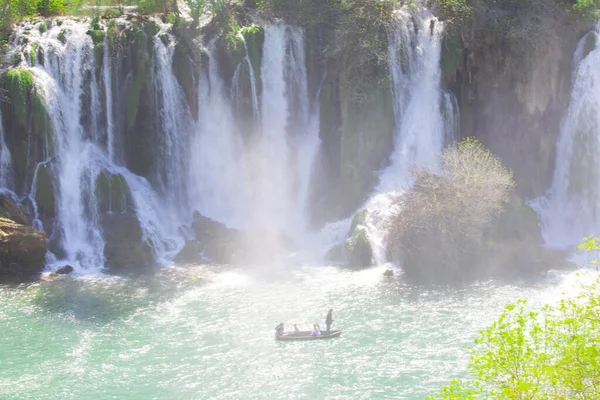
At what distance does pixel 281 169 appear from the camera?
4150cm

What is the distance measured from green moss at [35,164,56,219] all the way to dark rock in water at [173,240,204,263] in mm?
7240

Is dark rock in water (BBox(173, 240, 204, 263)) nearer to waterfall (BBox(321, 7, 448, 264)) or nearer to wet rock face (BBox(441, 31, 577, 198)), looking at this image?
waterfall (BBox(321, 7, 448, 264))

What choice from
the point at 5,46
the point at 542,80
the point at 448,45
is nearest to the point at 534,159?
the point at 542,80

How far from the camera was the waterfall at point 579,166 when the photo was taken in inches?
1476

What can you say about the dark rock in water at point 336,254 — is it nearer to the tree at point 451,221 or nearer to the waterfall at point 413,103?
the waterfall at point 413,103

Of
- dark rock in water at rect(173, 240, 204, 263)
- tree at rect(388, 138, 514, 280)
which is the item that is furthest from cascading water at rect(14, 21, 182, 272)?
Result: tree at rect(388, 138, 514, 280)

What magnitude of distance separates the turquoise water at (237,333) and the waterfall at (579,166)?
7.23 metres

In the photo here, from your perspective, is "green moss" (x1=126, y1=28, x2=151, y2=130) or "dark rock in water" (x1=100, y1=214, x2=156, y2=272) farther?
"green moss" (x1=126, y1=28, x2=151, y2=130)

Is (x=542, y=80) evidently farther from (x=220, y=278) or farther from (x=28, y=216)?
(x=28, y=216)

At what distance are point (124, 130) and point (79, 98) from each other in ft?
9.93

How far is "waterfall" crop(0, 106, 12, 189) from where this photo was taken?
3538 cm

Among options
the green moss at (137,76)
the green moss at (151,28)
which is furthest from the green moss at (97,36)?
the green moss at (151,28)

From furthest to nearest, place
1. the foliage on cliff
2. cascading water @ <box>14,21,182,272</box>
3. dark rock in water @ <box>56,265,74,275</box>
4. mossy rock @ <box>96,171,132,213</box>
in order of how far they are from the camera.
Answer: the foliage on cliff < mossy rock @ <box>96,171,132,213</box> < cascading water @ <box>14,21,182,272</box> < dark rock in water @ <box>56,265,74,275</box>

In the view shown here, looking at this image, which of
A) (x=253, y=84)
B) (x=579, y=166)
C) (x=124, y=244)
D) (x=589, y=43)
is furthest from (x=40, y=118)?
(x=589, y=43)
